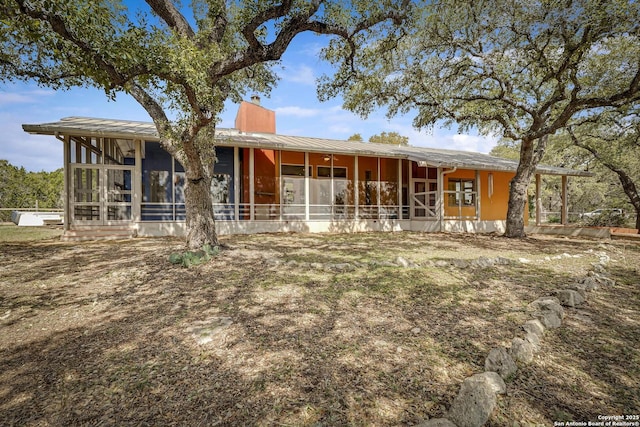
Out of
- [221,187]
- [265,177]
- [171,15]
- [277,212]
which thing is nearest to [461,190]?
[277,212]

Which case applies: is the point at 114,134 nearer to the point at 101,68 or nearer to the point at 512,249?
the point at 101,68

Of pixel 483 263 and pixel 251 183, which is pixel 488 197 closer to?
pixel 483 263

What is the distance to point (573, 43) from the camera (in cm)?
812

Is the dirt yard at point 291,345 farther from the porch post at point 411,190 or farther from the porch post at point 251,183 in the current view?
the porch post at point 411,190

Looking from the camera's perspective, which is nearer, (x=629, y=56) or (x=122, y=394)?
(x=122, y=394)

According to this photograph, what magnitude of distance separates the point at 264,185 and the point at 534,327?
11.2 metres

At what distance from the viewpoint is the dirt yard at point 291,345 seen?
7.09ft

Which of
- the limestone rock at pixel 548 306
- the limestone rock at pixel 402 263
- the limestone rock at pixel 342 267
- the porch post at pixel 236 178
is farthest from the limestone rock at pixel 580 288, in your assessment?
the porch post at pixel 236 178

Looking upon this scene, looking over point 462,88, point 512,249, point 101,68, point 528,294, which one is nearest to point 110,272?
point 101,68

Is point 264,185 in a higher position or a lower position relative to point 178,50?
lower

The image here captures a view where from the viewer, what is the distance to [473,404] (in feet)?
6.72

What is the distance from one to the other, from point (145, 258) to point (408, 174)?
41.3 ft

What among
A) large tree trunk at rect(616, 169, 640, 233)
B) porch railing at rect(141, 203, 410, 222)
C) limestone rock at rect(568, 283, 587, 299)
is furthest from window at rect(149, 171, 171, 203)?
large tree trunk at rect(616, 169, 640, 233)

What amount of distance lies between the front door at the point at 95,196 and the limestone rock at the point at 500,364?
11538 millimetres
